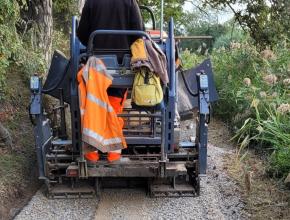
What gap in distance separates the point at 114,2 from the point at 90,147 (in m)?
1.73

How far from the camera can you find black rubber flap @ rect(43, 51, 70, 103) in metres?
6.52

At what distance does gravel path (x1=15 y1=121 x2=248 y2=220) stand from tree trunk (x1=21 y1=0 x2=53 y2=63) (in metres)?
4.16

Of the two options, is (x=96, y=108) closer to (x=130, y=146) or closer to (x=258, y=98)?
(x=130, y=146)

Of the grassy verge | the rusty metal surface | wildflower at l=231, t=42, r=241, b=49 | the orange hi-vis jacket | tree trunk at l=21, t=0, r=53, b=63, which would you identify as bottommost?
the rusty metal surface

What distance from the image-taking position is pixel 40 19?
954 cm

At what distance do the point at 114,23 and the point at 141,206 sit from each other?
87.7 inches

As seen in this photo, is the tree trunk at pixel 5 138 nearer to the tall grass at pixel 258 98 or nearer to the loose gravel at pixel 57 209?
the loose gravel at pixel 57 209

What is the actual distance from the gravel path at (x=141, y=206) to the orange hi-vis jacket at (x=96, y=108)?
79 cm

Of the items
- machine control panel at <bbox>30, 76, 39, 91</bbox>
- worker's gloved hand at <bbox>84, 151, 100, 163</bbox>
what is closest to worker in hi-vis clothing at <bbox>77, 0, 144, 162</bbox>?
worker's gloved hand at <bbox>84, 151, 100, 163</bbox>

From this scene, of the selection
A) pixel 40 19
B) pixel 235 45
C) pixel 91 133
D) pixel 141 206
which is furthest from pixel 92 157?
pixel 235 45

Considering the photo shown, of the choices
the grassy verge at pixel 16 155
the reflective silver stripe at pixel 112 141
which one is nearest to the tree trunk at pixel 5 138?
the grassy verge at pixel 16 155

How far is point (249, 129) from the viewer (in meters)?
7.81

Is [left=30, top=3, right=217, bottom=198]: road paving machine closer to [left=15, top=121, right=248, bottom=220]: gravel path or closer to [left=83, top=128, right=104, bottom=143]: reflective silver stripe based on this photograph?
[left=15, top=121, right=248, bottom=220]: gravel path

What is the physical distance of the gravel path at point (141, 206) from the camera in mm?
5496
